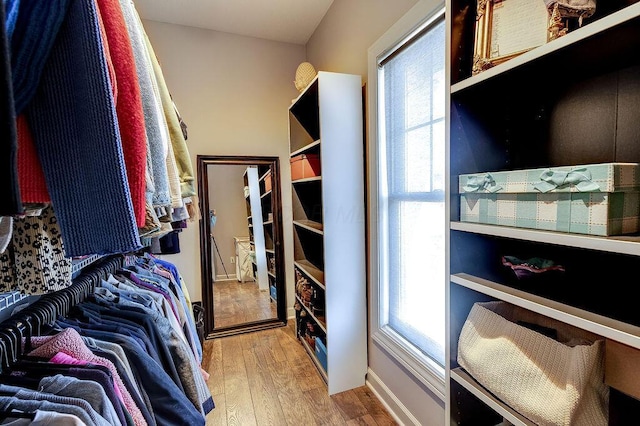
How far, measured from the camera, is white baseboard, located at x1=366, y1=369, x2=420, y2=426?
1.68 meters

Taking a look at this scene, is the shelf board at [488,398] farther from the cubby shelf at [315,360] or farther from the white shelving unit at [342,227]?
the cubby shelf at [315,360]

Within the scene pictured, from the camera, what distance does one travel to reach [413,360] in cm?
160

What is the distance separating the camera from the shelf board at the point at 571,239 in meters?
0.55

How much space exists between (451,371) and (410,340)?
793mm

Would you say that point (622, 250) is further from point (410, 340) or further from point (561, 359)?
point (410, 340)

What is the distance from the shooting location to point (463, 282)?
2.97 ft

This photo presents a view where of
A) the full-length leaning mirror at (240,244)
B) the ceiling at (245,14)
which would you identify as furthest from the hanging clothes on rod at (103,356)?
the ceiling at (245,14)

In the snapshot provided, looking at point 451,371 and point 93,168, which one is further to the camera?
point 451,371

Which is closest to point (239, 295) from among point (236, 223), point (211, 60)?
point (236, 223)

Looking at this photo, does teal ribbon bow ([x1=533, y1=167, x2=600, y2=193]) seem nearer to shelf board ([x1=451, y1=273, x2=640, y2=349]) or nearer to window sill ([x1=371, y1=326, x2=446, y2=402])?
shelf board ([x1=451, y1=273, x2=640, y2=349])

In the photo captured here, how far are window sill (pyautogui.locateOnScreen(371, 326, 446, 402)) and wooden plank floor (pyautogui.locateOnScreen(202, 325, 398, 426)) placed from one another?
0.41 meters

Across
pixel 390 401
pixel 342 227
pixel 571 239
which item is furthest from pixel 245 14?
pixel 390 401

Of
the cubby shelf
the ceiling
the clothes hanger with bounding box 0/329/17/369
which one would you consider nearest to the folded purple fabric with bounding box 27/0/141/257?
the clothes hanger with bounding box 0/329/17/369

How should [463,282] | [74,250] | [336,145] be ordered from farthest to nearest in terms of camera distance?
[336,145] < [463,282] < [74,250]
